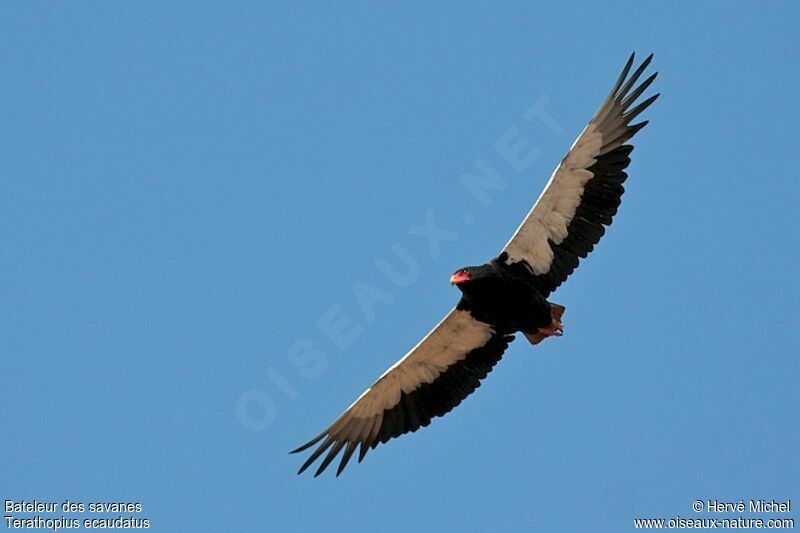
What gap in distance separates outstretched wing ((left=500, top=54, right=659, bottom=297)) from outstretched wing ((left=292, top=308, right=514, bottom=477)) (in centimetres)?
210

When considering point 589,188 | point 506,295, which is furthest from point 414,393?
point 589,188

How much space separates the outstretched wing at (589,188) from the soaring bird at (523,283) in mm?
17

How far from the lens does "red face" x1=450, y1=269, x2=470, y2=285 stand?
2100cm

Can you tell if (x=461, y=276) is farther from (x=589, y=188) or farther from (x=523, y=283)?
(x=589, y=188)

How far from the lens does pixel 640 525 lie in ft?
69.5

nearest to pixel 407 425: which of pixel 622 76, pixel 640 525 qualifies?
pixel 640 525

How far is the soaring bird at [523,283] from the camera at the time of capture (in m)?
21.5

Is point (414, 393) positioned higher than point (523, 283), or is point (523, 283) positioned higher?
point (523, 283)

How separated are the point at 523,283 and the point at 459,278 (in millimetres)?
1281

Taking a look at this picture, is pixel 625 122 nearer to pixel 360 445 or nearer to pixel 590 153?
pixel 590 153

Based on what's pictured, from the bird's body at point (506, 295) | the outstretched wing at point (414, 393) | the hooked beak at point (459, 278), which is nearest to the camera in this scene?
the hooked beak at point (459, 278)

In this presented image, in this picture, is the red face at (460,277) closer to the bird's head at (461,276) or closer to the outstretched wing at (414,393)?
the bird's head at (461,276)

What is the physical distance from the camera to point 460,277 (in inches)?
828

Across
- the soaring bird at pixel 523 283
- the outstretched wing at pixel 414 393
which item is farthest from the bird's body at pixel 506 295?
the outstretched wing at pixel 414 393
